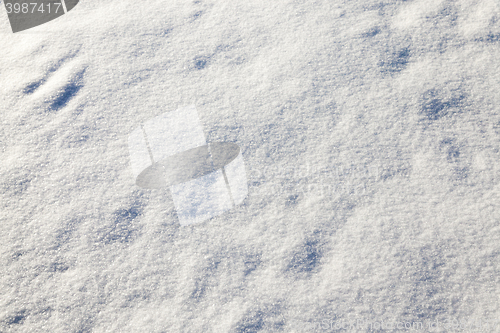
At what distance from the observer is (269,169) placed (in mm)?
1442

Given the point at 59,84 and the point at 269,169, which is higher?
the point at 59,84

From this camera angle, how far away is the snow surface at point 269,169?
1175mm

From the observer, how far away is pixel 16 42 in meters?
1.95

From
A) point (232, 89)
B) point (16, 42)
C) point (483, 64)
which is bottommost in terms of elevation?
point (483, 64)

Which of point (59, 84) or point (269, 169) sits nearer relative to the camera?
point (269, 169)

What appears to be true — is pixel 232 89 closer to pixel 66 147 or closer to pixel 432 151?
pixel 66 147

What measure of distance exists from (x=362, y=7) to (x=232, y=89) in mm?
932

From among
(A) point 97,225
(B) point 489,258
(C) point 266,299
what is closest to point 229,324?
(C) point 266,299

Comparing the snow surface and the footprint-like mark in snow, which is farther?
the footprint-like mark in snow

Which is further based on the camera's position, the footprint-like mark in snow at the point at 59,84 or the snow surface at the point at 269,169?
the footprint-like mark in snow at the point at 59,84

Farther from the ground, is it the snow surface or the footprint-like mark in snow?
the footprint-like mark in snow

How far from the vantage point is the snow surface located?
1.17 metres

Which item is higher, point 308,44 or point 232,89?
point 308,44

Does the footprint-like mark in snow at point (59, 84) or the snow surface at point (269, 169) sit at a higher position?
the footprint-like mark in snow at point (59, 84)
